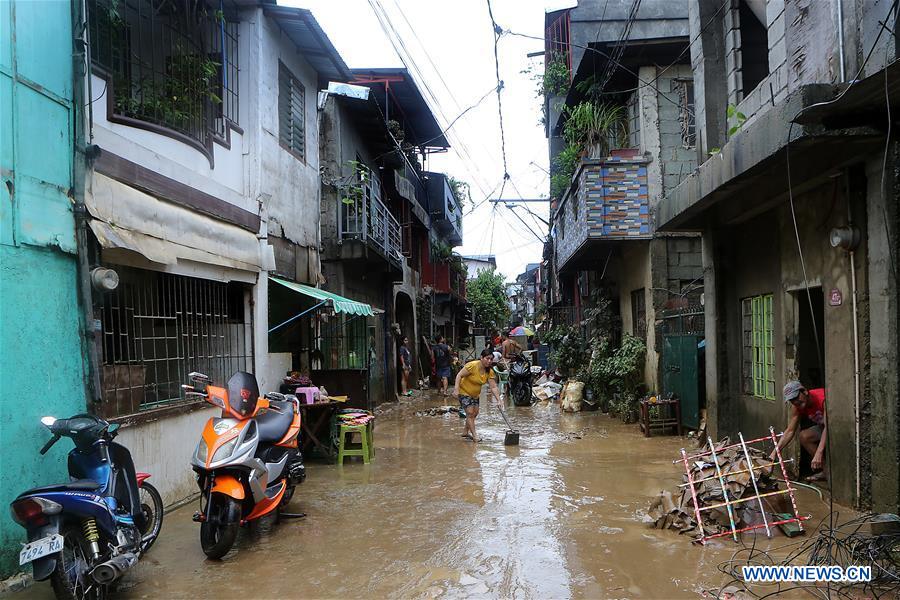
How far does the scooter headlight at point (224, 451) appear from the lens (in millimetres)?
5035

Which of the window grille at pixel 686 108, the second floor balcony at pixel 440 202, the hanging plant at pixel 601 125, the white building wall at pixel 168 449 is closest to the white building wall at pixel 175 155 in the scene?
the white building wall at pixel 168 449

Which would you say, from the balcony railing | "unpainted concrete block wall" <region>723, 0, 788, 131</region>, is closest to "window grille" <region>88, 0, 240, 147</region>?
the balcony railing

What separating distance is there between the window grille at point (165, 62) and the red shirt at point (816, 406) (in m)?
7.36

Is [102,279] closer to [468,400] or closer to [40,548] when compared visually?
[40,548]

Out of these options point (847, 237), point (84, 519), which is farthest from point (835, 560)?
point (84, 519)

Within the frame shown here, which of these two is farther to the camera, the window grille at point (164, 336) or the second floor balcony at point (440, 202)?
the second floor balcony at point (440, 202)

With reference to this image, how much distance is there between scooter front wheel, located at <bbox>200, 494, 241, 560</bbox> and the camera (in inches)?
194

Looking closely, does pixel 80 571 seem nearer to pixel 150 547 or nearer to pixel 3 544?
pixel 3 544

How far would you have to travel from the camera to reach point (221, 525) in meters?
4.96

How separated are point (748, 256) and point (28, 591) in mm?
8982

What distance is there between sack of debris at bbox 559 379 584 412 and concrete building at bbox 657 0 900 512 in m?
5.56

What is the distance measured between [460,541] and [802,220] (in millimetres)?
5313

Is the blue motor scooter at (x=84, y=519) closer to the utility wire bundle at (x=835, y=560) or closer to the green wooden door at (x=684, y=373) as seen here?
the utility wire bundle at (x=835, y=560)

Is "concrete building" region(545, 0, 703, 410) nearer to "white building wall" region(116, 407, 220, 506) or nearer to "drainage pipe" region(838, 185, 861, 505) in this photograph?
"drainage pipe" region(838, 185, 861, 505)
